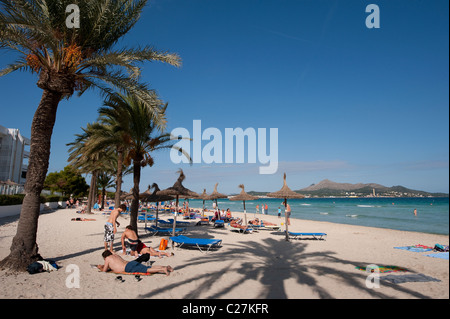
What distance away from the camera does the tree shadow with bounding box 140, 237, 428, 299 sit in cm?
538

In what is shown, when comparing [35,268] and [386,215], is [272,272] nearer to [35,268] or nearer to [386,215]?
[35,268]

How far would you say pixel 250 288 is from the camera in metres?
5.62

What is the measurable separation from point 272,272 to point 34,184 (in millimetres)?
6767

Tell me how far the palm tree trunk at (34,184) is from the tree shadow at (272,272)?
3.88 m

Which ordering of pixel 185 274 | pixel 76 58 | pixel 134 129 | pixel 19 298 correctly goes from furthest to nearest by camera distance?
pixel 134 129 → pixel 76 58 → pixel 185 274 → pixel 19 298

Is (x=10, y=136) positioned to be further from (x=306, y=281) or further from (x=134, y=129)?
(x=306, y=281)

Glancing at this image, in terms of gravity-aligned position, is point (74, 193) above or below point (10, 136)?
below

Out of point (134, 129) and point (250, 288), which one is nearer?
point (250, 288)

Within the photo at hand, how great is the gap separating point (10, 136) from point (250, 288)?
54.5 metres

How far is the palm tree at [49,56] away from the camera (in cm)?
659

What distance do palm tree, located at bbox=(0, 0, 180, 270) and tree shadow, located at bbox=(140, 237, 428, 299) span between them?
14.0ft

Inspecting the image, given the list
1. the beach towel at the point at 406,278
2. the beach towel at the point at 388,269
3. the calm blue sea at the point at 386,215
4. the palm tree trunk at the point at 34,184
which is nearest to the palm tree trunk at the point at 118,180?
the palm tree trunk at the point at 34,184

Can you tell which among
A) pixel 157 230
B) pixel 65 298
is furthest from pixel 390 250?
pixel 65 298

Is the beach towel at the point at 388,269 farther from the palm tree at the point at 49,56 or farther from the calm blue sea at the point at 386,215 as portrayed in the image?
the palm tree at the point at 49,56
